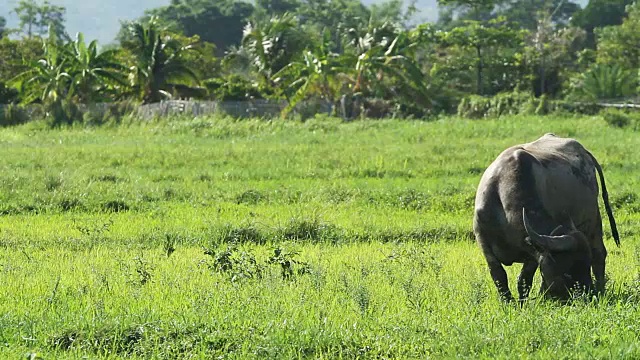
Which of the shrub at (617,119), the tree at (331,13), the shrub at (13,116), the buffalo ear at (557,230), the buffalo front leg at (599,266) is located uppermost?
the buffalo ear at (557,230)

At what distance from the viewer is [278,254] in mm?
7871

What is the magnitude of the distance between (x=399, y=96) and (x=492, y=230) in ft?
82.2

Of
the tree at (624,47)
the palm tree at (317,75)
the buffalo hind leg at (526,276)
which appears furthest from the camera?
the tree at (624,47)

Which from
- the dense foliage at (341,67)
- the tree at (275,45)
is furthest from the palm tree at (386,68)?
the tree at (275,45)

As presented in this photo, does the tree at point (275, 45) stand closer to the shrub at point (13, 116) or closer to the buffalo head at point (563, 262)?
the shrub at point (13, 116)

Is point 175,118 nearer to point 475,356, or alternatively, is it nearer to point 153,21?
point 153,21

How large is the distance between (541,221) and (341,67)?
23822mm

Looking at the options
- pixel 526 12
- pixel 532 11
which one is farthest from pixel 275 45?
pixel 532 11

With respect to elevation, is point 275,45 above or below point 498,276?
below

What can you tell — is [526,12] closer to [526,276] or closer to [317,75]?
[317,75]

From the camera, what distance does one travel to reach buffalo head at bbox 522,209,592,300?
6.46 meters

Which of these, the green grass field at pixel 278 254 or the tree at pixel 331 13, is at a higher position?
the green grass field at pixel 278 254

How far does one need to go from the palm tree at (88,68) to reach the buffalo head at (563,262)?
25.8 m

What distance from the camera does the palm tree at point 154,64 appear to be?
108 ft
